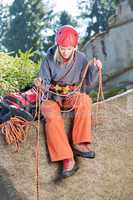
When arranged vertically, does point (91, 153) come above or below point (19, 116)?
below

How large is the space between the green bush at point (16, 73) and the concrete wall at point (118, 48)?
6.81 meters

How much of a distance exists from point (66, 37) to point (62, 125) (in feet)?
2.96

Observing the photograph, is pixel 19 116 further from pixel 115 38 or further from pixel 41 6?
pixel 41 6

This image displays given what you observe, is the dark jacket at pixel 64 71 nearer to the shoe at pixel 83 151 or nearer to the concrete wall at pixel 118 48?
the shoe at pixel 83 151

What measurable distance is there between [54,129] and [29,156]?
0.40 m

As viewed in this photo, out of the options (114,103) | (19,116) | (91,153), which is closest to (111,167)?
(91,153)

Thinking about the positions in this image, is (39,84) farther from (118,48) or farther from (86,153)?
(118,48)

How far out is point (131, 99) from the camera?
5.59 meters

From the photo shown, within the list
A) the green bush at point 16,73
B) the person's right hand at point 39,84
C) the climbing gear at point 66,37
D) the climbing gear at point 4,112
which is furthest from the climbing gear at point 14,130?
the green bush at point 16,73

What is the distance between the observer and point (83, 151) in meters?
4.98

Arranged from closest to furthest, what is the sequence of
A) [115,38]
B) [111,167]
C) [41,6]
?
[111,167], [115,38], [41,6]

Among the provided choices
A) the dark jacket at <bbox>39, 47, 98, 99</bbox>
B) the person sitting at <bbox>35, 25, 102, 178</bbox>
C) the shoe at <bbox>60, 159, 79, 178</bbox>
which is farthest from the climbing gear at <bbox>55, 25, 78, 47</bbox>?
the shoe at <bbox>60, 159, 79, 178</bbox>

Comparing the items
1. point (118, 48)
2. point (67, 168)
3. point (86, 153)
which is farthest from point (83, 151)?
point (118, 48)

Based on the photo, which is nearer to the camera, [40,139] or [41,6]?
[40,139]
